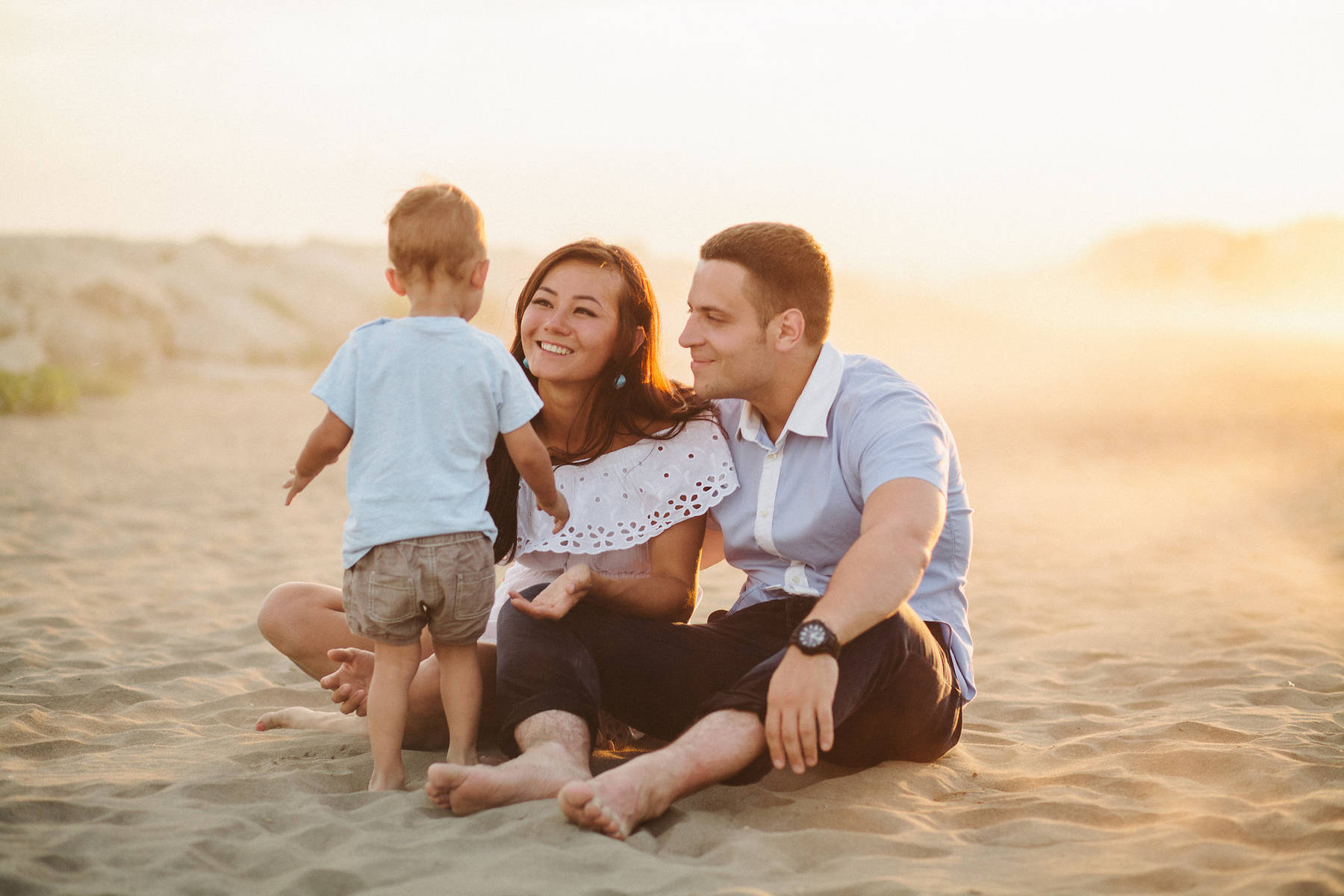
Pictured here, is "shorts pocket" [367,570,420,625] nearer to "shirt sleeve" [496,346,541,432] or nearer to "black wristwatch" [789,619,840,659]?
"shirt sleeve" [496,346,541,432]

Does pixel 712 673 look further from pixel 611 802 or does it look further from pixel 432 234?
pixel 432 234

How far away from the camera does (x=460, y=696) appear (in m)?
2.88

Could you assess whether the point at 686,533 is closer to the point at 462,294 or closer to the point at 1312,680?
the point at 462,294

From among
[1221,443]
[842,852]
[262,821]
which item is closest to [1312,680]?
[842,852]

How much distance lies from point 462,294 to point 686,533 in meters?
1.01

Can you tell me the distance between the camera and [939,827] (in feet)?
8.75

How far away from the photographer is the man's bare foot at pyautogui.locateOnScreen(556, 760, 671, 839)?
2.41 metres

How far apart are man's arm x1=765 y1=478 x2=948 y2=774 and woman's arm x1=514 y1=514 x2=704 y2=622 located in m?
0.68

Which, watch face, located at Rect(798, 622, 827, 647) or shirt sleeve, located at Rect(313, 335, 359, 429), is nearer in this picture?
watch face, located at Rect(798, 622, 827, 647)

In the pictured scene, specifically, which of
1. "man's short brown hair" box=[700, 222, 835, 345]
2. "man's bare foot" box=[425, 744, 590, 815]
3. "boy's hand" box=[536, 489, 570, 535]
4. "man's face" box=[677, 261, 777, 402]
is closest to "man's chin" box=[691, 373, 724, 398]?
"man's face" box=[677, 261, 777, 402]

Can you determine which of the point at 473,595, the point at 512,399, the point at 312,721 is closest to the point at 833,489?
the point at 512,399

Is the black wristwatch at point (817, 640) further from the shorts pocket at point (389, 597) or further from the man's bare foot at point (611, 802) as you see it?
the shorts pocket at point (389, 597)

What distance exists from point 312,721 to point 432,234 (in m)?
1.73

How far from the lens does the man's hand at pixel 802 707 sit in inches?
97.3
